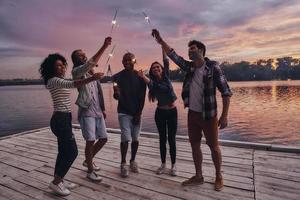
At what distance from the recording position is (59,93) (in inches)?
167

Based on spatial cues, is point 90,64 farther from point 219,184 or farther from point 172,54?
point 219,184

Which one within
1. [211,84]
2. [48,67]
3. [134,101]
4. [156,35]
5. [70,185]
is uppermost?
[156,35]

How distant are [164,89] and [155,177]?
65.6 inches

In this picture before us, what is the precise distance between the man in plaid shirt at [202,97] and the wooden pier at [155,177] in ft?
1.20

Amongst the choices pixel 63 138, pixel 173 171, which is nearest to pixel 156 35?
pixel 63 138

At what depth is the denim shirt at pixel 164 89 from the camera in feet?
17.0

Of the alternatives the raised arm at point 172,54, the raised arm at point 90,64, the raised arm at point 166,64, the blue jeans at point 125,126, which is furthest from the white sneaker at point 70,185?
the raised arm at point 172,54

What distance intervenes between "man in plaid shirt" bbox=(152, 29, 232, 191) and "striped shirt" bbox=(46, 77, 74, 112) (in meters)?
1.86

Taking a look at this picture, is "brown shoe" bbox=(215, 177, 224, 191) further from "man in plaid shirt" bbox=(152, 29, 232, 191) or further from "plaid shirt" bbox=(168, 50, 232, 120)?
"plaid shirt" bbox=(168, 50, 232, 120)

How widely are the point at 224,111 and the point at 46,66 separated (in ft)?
9.43

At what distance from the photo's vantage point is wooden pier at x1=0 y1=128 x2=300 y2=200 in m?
4.34

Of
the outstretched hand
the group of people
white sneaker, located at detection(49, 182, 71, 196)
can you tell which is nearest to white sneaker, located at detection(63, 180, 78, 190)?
the group of people

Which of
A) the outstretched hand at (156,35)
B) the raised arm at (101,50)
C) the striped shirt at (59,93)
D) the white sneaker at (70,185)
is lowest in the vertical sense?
the white sneaker at (70,185)

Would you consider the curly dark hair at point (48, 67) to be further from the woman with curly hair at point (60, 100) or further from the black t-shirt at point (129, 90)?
the black t-shirt at point (129, 90)
